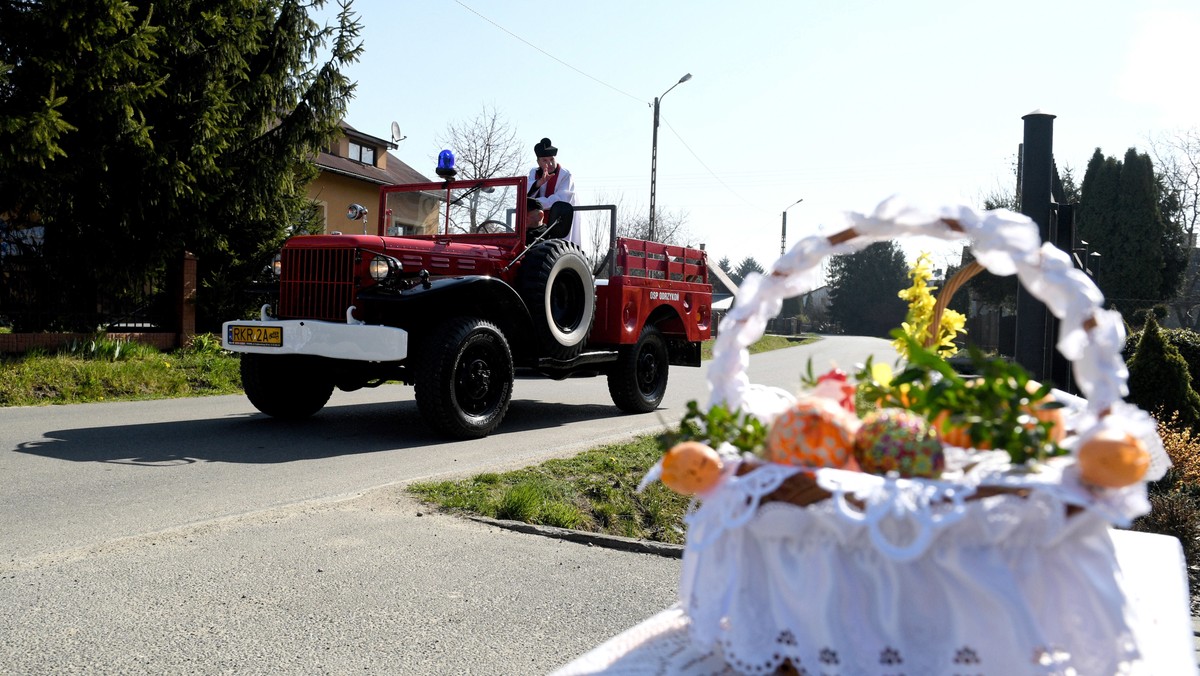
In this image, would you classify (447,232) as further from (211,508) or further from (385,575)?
(385,575)

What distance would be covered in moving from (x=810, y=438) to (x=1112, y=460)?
414 mm

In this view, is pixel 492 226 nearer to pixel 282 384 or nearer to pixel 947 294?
pixel 282 384

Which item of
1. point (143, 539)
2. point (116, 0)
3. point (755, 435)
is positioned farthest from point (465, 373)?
point (116, 0)

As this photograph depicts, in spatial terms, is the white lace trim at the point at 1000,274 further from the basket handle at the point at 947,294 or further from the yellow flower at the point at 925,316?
the yellow flower at the point at 925,316

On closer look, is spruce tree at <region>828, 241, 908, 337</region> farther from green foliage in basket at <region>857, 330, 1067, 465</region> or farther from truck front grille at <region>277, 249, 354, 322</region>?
green foliage in basket at <region>857, 330, 1067, 465</region>

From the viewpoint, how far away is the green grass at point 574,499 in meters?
4.62

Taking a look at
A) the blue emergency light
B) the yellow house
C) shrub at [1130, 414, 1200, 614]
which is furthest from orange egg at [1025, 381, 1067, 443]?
the yellow house

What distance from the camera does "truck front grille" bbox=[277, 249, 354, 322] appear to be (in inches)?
295

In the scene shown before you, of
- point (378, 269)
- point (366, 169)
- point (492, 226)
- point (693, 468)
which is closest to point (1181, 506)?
point (693, 468)

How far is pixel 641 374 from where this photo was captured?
9.69m

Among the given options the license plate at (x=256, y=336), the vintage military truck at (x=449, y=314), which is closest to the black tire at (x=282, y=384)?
the vintage military truck at (x=449, y=314)

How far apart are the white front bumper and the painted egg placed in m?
5.68

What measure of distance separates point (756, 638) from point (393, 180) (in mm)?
26663

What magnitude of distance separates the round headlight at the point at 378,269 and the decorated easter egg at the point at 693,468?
628 centimetres
